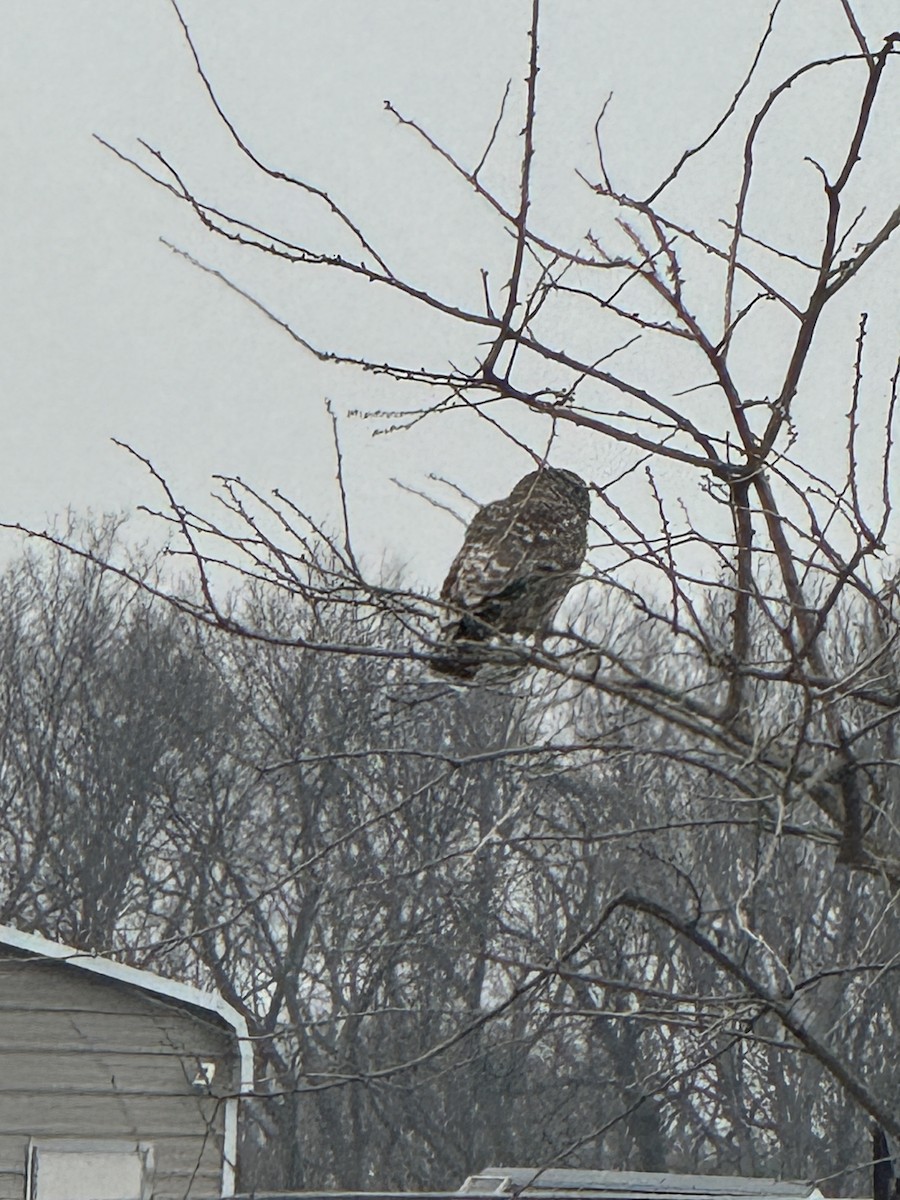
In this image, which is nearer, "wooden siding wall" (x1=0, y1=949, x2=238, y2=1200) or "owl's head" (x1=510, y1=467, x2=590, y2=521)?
"owl's head" (x1=510, y1=467, x2=590, y2=521)

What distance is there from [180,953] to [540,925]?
15.5 feet

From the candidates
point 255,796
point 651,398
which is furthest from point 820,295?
point 255,796

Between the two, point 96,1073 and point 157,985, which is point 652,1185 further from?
point 96,1073

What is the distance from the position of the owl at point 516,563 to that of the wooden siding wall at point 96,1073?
4.34 m

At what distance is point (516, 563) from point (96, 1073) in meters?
5.30

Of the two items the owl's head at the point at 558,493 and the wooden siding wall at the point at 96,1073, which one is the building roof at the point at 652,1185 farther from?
the owl's head at the point at 558,493

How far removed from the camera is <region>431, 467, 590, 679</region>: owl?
15.4 feet

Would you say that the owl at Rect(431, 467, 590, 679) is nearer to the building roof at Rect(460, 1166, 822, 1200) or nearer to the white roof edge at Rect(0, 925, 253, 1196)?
the building roof at Rect(460, 1166, 822, 1200)

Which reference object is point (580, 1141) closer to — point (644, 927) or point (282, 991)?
point (644, 927)

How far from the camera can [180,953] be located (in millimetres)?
19734

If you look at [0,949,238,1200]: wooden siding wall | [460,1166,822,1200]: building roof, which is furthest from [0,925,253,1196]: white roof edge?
[460,1166,822,1200]: building roof

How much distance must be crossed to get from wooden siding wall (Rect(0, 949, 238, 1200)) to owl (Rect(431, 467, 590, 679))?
4.34 m

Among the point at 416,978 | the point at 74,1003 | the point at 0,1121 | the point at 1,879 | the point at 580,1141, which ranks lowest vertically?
the point at 580,1141

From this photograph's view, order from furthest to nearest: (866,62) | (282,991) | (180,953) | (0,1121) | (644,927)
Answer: (180,953)
(282,991)
(644,927)
(0,1121)
(866,62)
